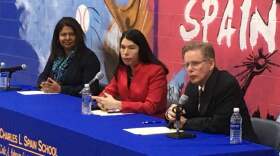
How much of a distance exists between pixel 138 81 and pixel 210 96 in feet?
2.87

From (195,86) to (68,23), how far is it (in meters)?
1.76

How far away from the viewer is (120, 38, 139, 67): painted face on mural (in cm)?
438

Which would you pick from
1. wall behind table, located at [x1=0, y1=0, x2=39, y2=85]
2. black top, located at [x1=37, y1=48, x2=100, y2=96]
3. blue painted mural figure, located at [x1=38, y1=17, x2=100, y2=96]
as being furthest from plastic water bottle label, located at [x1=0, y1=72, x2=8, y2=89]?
wall behind table, located at [x1=0, y1=0, x2=39, y2=85]

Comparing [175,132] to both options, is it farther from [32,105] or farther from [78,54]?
[78,54]

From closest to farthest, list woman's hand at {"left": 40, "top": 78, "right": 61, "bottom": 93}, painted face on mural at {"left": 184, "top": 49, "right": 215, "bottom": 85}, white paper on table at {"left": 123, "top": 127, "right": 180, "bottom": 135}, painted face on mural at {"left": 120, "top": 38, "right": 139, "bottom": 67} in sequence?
1. white paper on table at {"left": 123, "top": 127, "right": 180, "bottom": 135}
2. painted face on mural at {"left": 184, "top": 49, "right": 215, "bottom": 85}
3. painted face on mural at {"left": 120, "top": 38, "right": 139, "bottom": 67}
4. woman's hand at {"left": 40, "top": 78, "right": 61, "bottom": 93}

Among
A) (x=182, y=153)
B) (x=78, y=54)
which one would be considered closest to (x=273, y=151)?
(x=182, y=153)

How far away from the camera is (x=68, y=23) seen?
5246 millimetres

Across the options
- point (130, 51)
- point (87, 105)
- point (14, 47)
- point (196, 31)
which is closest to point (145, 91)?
point (130, 51)

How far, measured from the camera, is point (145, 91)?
14.4 feet

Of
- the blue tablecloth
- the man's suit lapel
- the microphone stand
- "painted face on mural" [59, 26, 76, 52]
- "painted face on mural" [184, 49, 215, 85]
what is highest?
"painted face on mural" [59, 26, 76, 52]

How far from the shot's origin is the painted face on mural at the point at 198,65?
11.8 ft

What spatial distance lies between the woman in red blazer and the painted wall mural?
21.2 inches

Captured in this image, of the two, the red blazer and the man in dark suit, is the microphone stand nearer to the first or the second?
the man in dark suit

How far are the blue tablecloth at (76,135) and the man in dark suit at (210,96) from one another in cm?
11
